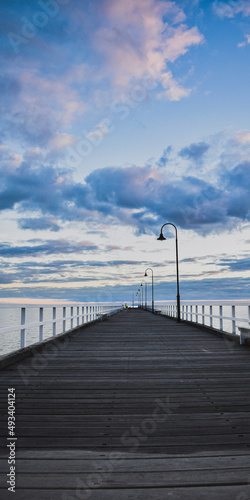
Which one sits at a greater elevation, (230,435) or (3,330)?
(3,330)

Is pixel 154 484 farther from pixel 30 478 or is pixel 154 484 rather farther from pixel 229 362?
pixel 229 362

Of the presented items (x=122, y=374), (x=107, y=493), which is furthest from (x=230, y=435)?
(x=122, y=374)

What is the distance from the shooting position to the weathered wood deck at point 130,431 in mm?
3078

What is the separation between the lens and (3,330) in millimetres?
7516

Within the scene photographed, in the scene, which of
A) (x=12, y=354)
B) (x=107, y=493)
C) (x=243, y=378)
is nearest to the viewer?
(x=107, y=493)

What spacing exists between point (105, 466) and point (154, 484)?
52 cm

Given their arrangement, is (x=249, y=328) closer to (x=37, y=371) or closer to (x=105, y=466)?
(x=37, y=371)

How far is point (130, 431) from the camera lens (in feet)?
14.3

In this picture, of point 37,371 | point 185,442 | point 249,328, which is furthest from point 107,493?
point 249,328

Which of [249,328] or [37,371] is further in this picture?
[249,328]

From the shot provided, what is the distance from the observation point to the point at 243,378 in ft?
23.8

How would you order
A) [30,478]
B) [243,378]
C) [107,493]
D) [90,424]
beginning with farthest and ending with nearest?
[243,378]
[90,424]
[30,478]
[107,493]

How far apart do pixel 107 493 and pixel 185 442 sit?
130cm

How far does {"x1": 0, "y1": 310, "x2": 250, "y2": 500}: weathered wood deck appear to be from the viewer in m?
3.08
